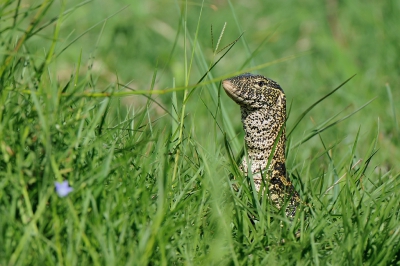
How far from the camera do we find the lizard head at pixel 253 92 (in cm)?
356

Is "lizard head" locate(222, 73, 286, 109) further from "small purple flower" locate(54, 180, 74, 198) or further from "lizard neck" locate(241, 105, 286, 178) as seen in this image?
"small purple flower" locate(54, 180, 74, 198)

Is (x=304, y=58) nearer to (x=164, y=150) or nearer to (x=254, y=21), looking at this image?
(x=254, y=21)

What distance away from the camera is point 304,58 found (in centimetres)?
757

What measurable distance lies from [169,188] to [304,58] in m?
4.78

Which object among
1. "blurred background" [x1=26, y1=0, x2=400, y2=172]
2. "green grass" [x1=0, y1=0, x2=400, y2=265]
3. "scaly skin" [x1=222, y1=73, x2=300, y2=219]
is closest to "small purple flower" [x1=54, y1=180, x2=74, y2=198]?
"green grass" [x1=0, y1=0, x2=400, y2=265]

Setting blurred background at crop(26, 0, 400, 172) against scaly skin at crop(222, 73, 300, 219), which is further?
blurred background at crop(26, 0, 400, 172)

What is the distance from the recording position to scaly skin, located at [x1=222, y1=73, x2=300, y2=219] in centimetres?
356

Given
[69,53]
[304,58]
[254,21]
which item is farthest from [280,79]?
[69,53]

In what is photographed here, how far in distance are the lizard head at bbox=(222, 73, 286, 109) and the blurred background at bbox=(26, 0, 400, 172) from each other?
7.12 feet

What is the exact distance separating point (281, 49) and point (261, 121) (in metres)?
4.34

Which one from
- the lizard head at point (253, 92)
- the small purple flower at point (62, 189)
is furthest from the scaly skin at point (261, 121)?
the small purple flower at point (62, 189)

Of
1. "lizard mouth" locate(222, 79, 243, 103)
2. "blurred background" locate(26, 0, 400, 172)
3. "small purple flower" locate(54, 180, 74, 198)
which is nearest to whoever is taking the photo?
"small purple flower" locate(54, 180, 74, 198)

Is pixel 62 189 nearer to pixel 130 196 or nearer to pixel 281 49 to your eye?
pixel 130 196

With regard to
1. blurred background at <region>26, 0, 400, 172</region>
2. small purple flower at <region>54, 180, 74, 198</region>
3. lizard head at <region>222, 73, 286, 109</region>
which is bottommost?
blurred background at <region>26, 0, 400, 172</region>
